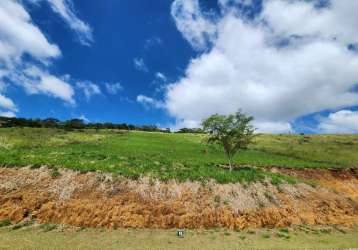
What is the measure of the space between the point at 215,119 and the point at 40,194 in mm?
26154

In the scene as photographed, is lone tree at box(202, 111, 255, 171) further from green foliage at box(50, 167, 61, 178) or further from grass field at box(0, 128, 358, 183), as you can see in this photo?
green foliage at box(50, 167, 61, 178)

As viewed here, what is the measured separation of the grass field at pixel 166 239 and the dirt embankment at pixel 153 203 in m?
1.30

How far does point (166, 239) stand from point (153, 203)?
14.8 ft

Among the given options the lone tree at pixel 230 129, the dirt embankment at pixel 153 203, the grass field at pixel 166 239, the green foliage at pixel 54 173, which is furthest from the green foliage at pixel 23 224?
the lone tree at pixel 230 129

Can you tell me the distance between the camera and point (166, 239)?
19156mm

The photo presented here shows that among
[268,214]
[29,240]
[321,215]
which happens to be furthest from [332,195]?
[29,240]

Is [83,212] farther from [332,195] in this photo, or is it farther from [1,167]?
[332,195]

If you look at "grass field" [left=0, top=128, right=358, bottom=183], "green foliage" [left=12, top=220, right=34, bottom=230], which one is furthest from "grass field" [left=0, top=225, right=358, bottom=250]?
"grass field" [left=0, top=128, right=358, bottom=183]

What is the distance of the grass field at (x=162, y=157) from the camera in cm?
2689

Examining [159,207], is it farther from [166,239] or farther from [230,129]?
[230,129]

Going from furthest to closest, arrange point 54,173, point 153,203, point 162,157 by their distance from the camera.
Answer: point 162,157
point 54,173
point 153,203

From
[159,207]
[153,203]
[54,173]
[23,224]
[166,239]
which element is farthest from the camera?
[54,173]

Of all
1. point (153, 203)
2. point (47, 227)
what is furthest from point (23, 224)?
point (153, 203)

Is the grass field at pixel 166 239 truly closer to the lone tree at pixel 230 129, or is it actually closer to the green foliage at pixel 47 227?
the green foliage at pixel 47 227
